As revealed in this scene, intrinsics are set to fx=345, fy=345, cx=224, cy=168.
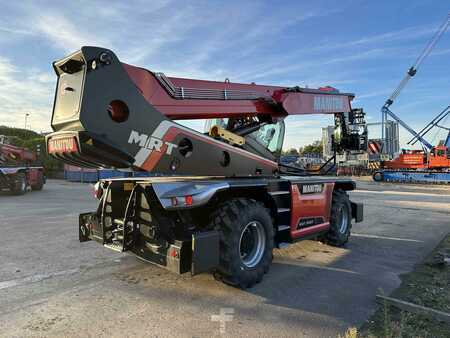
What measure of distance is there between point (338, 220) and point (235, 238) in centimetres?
320

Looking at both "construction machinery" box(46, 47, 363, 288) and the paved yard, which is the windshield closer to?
"construction machinery" box(46, 47, 363, 288)

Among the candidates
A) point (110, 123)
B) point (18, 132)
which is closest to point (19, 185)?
point (110, 123)

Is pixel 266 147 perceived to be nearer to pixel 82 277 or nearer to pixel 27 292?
pixel 82 277

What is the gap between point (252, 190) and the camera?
15.9ft

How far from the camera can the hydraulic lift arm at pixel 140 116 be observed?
12.3 feet

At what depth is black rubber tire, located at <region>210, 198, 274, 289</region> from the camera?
411 cm

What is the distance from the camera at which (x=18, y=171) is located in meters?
17.2

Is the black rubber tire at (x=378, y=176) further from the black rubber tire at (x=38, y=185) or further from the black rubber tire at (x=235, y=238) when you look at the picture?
the black rubber tire at (x=235, y=238)

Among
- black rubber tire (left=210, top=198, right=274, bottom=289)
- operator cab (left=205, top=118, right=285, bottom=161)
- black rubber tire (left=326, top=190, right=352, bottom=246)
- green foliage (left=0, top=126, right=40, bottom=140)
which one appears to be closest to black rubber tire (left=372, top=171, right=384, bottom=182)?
black rubber tire (left=326, top=190, right=352, bottom=246)

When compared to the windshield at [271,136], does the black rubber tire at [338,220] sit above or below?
below

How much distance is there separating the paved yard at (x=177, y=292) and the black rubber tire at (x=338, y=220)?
0.17 meters

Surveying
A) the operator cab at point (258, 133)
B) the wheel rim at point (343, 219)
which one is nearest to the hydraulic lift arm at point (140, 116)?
the operator cab at point (258, 133)

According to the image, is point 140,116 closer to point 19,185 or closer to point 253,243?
point 253,243

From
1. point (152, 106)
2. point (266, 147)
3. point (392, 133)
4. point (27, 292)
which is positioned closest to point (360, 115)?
point (266, 147)
